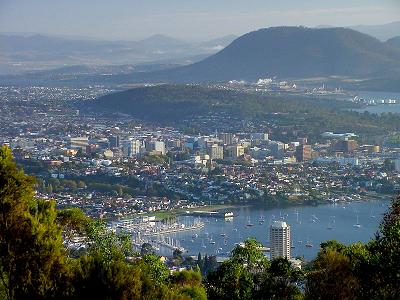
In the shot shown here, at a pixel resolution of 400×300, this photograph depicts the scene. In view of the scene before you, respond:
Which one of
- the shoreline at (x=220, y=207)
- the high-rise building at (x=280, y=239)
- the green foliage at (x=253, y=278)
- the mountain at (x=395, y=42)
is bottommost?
the shoreline at (x=220, y=207)

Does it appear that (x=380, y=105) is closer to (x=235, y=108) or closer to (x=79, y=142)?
(x=235, y=108)

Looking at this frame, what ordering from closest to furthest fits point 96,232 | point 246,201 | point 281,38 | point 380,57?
point 96,232 → point 246,201 → point 380,57 → point 281,38

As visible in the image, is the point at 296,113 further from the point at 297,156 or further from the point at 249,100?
the point at 297,156

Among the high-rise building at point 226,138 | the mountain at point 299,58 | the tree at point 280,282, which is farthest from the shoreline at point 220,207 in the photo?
the mountain at point 299,58

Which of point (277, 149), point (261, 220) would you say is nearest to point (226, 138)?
point (277, 149)

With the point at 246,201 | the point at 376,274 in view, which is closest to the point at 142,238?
the point at 246,201

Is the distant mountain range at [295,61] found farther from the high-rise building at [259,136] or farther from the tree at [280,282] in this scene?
the tree at [280,282]
